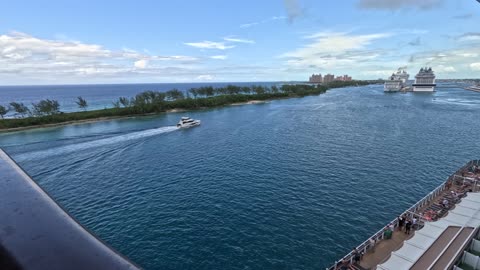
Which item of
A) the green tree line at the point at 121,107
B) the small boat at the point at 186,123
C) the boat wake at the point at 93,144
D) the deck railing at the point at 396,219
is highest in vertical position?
the green tree line at the point at 121,107

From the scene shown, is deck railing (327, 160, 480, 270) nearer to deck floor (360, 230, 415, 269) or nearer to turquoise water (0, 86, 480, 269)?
deck floor (360, 230, 415, 269)

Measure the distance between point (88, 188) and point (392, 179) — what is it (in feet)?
113

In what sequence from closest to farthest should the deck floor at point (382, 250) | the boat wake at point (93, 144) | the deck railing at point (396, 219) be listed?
the deck floor at point (382, 250) → the deck railing at point (396, 219) → the boat wake at point (93, 144)

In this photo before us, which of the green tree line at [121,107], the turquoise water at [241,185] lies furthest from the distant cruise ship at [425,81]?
the turquoise water at [241,185]

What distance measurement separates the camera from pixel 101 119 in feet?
244

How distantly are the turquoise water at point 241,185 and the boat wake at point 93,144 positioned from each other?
20cm

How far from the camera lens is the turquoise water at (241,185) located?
18781 mm

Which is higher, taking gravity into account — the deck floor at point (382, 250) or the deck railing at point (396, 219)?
the deck railing at point (396, 219)

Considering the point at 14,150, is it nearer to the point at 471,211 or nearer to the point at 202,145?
the point at 202,145

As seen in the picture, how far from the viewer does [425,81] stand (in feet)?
523

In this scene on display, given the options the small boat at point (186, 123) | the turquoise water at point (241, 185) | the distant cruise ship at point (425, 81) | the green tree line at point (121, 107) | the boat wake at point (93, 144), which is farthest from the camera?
the distant cruise ship at point (425, 81)

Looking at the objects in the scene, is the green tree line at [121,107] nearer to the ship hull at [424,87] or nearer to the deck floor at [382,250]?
the deck floor at [382,250]

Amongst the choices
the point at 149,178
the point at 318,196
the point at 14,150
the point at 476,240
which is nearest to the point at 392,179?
the point at 318,196

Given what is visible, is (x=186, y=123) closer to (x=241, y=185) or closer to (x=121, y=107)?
(x=241, y=185)
